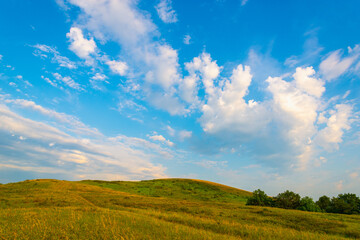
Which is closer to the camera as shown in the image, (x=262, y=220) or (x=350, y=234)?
(x=350, y=234)

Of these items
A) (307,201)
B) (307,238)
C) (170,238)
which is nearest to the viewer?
(170,238)

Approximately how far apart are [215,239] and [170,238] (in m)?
2.41

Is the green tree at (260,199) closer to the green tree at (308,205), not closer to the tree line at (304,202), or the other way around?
the tree line at (304,202)

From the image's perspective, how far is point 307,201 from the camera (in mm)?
40844

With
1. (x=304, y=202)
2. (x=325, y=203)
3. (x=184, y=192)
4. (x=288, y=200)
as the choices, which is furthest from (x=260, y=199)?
(x=184, y=192)

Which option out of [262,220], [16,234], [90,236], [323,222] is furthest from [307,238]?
[16,234]

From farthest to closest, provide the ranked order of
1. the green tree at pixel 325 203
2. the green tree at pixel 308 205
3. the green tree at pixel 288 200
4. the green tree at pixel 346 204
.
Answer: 1. the green tree at pixel 325 203
2. the green tree at pixel 346 204
3. the green tree at pixel 288 200
4. the green tree at pixel 308 205

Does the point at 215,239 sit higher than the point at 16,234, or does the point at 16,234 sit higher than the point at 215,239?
the point at 215,239

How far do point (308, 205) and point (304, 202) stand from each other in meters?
0.93

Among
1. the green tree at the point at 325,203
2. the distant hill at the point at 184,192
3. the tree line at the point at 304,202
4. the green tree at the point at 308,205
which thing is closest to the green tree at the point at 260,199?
the tree line at the point at 304,202

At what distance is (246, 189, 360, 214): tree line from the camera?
40688 millimetres

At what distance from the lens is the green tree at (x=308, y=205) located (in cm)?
3938

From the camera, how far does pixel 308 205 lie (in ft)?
131

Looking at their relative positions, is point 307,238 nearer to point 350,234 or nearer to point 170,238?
point 350,234
